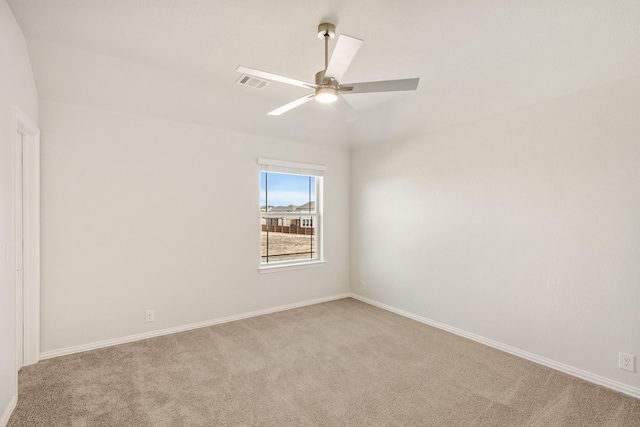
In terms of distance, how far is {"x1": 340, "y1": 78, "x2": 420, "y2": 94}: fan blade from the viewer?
85.1 inches

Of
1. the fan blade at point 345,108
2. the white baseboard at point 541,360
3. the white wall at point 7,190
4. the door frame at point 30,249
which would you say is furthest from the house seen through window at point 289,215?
the white wall at point 7,190

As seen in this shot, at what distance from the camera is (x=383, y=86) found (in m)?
2.24

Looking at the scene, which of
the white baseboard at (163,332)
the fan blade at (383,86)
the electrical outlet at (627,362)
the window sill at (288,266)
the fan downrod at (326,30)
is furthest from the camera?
the window sill at (288,266)

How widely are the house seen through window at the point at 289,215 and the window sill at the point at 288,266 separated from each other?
9 centimetres

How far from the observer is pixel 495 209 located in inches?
134

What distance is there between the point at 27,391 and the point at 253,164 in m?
2.99

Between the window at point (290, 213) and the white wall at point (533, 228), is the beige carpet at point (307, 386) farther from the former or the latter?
the window at point (290, 213)

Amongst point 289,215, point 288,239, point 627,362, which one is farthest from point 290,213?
point 627,362

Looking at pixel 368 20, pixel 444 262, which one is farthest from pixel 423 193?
pixel 368 20

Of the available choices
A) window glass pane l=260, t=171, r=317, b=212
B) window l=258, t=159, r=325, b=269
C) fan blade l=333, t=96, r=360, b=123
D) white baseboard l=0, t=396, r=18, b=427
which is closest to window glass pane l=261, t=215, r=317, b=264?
window l=258, t=159, r=325, b=269

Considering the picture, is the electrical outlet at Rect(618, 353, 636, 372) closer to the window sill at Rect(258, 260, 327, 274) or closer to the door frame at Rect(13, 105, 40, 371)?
the window sill at Rect(258, 260, 327, 274)

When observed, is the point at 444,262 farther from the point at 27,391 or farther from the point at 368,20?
the point at 27,391

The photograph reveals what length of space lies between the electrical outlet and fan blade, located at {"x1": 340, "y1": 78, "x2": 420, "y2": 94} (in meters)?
2.62

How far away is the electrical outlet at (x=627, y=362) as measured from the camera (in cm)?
250
